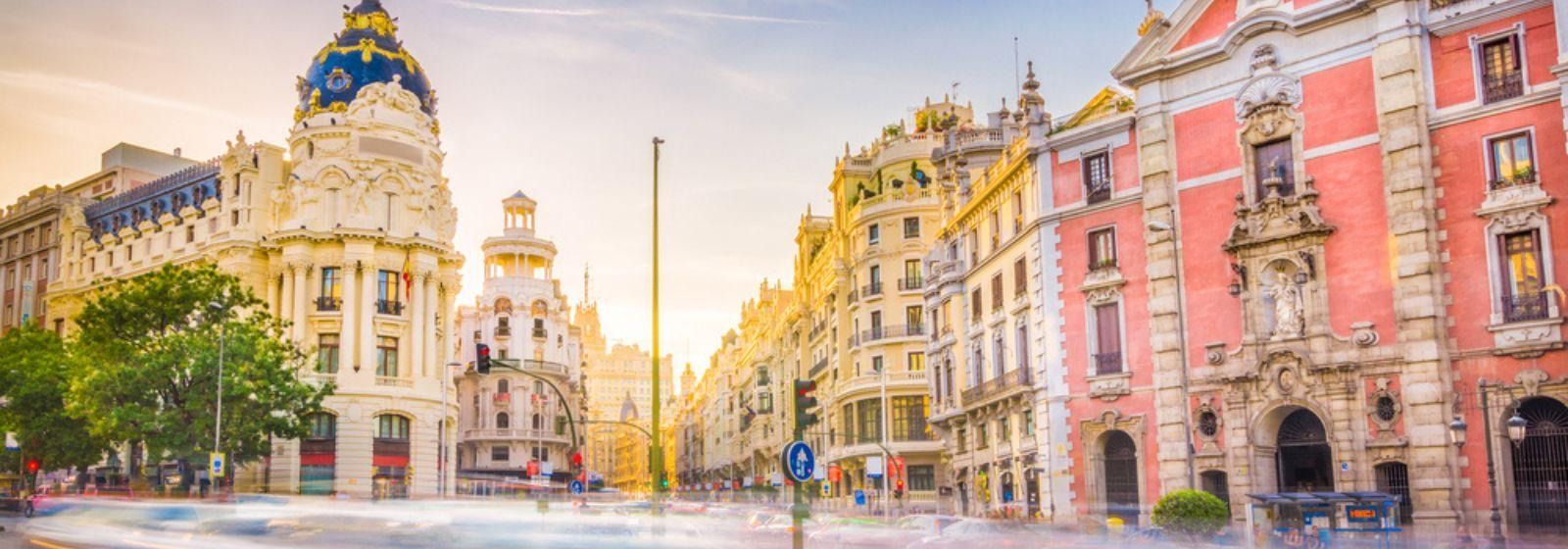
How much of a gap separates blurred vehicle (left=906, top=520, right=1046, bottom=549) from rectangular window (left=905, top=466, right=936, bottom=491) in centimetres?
3555

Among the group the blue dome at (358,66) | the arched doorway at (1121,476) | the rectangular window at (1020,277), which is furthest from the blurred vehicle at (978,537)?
the blue dome at (358,66)

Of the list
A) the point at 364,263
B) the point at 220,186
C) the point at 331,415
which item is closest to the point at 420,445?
the point at 331,415

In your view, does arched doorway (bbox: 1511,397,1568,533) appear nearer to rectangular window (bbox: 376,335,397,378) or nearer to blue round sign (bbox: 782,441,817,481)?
blue round sign (bbox: 782,441,817,481)

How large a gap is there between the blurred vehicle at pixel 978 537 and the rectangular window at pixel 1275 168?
1357 centimetres

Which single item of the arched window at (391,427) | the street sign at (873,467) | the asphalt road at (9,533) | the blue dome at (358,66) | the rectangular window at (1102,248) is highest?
the blue dome at (358,66)

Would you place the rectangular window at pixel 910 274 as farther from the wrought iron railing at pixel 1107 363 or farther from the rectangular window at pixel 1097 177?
the wrought iron railing at pixel 1107 363

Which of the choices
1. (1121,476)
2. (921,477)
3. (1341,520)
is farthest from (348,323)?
(1341,520)

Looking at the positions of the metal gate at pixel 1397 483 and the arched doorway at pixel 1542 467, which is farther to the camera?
the metal gate at pixel 1397 483

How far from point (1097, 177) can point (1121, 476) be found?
31.3ft

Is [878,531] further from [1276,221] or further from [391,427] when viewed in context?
[391,427]

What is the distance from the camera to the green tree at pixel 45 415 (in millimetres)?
57062

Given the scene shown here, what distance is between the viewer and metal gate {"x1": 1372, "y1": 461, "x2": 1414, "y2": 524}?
35656 millimetres

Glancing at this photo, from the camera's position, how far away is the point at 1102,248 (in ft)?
143

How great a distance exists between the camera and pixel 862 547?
98.6 feet
